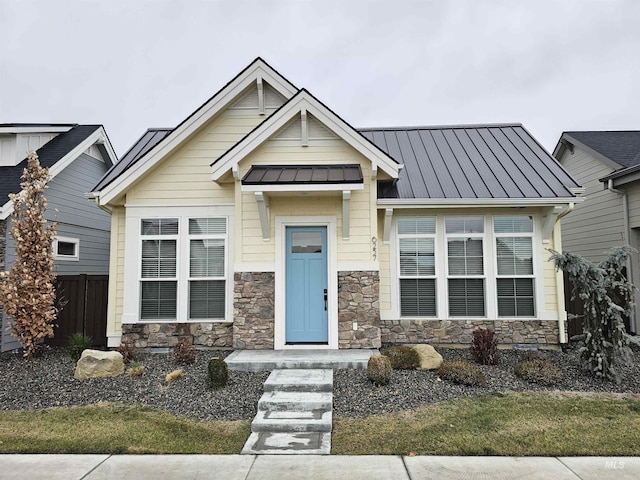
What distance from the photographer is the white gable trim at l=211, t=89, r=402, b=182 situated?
743 centimetres

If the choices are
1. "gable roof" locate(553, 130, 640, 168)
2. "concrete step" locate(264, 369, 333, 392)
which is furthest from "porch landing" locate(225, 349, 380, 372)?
"gable roof" locate(553, 130, 640, 168)

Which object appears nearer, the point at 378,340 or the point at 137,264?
the point at 378,340

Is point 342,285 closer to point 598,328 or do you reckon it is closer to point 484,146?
point 598,328

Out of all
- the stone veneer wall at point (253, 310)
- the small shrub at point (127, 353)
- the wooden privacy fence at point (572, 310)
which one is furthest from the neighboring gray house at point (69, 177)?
the wooden privacy fence at point (572, 310)

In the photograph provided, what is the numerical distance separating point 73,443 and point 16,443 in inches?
24.4

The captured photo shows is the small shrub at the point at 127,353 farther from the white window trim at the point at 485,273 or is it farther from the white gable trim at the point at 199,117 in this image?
the white window trim at the point at 485,273

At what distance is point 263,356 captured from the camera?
691 centimetres

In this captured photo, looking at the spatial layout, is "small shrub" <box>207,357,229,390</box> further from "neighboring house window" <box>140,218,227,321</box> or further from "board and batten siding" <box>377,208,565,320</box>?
"board and batten siding" <box>377,208,565,320</box>

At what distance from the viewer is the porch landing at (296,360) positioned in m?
6.49

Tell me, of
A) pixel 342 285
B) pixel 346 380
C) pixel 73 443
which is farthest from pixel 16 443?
pixel 342 285

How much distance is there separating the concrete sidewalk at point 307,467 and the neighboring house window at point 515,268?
4357 millimetres

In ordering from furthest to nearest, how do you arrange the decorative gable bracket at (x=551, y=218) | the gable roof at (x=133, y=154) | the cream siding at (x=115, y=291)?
the gable roof at (x=133, y=154), the cream siding at (x=115, y=291), the decorative gable bracket at (x=551, y=218)

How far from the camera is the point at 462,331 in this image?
8188 millimetres

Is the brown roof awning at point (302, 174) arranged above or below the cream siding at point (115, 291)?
above
